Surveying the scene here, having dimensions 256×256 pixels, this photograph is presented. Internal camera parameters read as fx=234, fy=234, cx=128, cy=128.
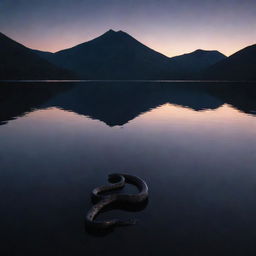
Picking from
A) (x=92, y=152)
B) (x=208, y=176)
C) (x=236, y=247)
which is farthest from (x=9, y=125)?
(x=236, y=247)

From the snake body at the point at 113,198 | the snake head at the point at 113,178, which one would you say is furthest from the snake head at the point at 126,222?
the snake head at the point at 113,178

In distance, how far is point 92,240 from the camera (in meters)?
10.1

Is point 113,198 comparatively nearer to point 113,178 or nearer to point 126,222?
point 126,222

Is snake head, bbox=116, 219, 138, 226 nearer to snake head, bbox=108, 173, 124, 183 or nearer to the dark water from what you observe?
the dark water

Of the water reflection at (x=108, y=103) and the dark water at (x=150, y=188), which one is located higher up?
the dark water at (x=150, y=188)

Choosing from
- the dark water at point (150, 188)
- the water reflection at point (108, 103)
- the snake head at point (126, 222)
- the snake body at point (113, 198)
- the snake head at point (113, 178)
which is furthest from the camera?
the water reflection at point (108, 103)

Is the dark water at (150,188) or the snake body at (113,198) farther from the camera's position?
the snake body at (113,198)

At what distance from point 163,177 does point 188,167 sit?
3.22 meters

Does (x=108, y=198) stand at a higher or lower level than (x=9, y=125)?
higher

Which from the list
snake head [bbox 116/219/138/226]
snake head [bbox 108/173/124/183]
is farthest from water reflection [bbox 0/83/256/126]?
snake head [bbox 116/219/138/226]

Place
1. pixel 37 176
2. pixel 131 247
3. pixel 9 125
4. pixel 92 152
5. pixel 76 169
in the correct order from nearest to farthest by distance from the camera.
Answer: pixel 131 247
pixel 37 176
pixel 76 169
pixel 92 152
pixel 9 125

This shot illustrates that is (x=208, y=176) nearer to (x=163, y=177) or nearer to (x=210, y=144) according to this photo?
(x=163, y=177)

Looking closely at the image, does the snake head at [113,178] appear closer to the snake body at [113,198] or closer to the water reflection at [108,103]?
the snake body at [113,198]

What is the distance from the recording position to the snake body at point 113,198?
10754mm
